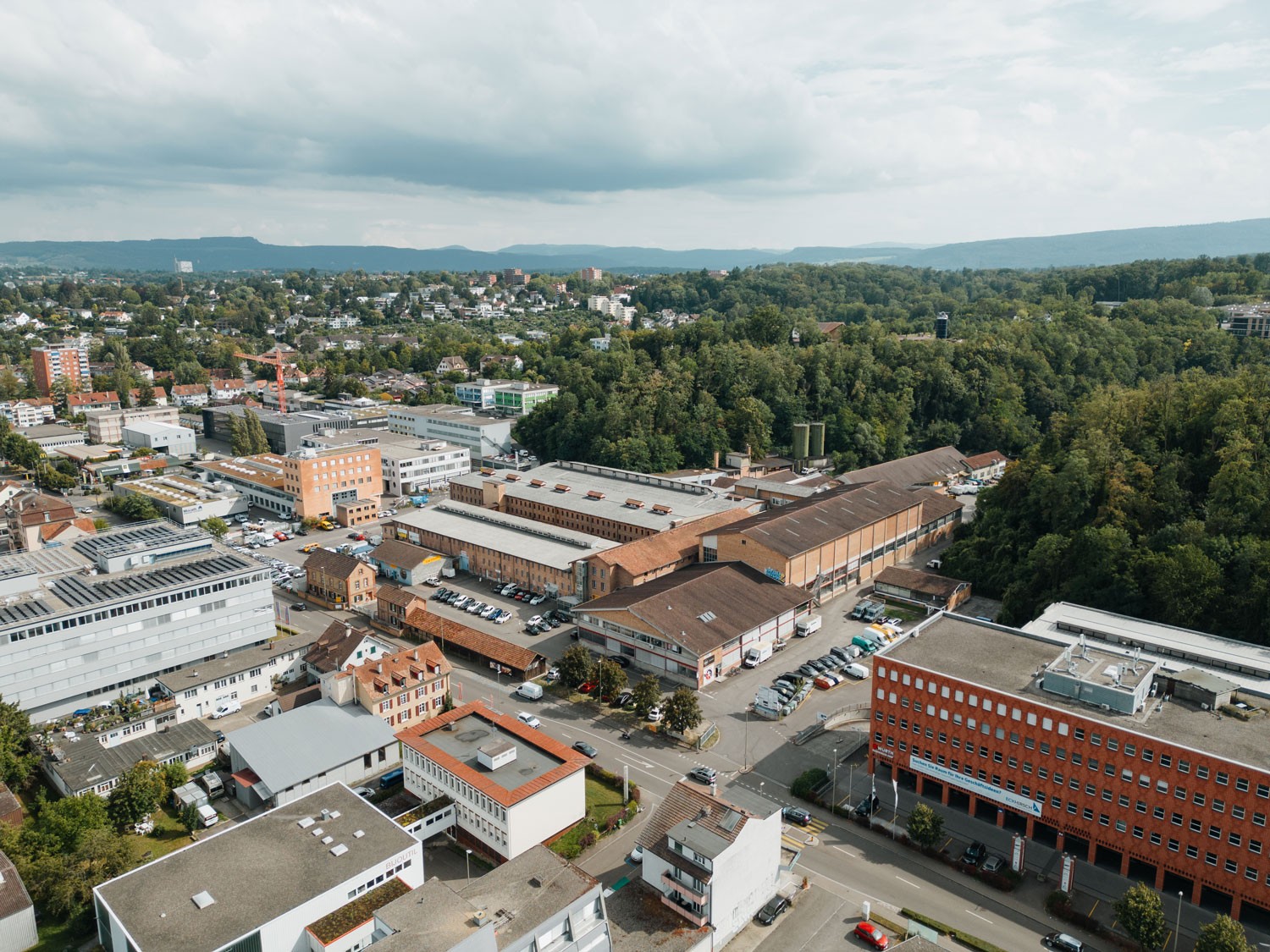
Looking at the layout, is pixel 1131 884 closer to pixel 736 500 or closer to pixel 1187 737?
pixel 1187 737

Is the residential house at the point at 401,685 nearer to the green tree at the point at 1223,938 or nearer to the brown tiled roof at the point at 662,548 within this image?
the brown tiled roof at the point at 662,548

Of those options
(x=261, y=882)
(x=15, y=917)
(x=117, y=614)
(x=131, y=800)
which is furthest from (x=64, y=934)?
(x=117, y=614)

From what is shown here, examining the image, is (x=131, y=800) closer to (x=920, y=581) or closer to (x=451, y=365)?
(x=920, y=581)

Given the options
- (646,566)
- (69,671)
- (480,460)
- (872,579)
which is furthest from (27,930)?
(480,460)

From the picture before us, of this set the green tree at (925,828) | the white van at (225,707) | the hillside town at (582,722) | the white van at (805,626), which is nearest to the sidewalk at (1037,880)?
the hillside town at (582,722)

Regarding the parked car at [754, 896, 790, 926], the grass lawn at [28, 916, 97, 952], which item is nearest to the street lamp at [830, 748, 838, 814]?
the parked car at [754, 896, 790, 926]

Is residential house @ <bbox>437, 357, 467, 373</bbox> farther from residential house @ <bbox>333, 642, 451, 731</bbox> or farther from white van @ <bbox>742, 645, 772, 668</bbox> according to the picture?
residential house @ <bbox>333, 642, 451, 731</bbox>
